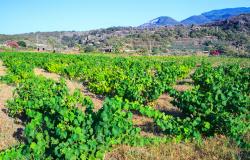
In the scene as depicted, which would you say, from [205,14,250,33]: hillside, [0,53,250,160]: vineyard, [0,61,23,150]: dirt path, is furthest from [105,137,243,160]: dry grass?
[205,14,250,33]: hillside

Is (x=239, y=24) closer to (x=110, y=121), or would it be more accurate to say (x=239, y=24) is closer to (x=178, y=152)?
(x=178, y=152)

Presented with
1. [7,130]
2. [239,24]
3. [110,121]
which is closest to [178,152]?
[110,121]

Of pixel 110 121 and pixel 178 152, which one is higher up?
pixel 110 121

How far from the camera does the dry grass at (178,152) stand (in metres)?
7.56

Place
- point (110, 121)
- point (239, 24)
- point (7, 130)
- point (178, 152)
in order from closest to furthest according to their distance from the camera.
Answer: point (110, 121)
point (178, 152)
point (7, 130)
point (239, 24)

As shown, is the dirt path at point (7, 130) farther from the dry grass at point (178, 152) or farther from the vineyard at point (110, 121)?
the dry grass at point (178, 152)

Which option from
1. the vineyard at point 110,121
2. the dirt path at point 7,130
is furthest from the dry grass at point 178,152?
the dirt path at point 7,130

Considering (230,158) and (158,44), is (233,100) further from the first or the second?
(158,44)

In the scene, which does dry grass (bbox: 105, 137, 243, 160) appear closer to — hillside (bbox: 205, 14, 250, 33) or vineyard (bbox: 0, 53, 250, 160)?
vineyard (bbox: 0, 53, 250, 160)

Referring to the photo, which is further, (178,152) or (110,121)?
(178,152)

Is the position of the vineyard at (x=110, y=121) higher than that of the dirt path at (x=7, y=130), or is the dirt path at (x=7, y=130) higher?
the vineyard at (x=110, y=121)

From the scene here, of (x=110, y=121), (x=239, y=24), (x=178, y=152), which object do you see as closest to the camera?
(x=110, y=121)

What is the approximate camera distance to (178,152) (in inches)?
309

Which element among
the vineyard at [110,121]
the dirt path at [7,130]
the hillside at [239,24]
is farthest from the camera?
the hillside at [239,24]
